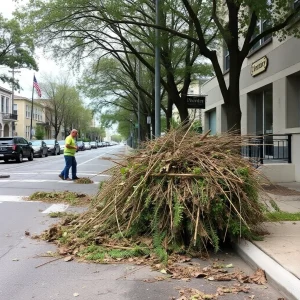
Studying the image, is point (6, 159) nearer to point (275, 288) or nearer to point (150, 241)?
point (150, 241)

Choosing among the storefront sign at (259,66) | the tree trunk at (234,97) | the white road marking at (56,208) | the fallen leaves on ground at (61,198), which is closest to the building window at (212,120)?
the storefront sign at (259,66)

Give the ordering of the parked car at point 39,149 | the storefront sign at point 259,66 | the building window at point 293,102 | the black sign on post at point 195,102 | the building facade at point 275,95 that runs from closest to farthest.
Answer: the building facade at point 275,95 → the building window at point 293,102 → the storefront sign at point 259,66 → the black sign on post at point 195,102 → the parked car at point 39,149

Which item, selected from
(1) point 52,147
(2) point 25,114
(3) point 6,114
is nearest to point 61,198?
(1) point 52,147

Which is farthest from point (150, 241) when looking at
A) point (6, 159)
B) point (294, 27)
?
point (6, 159)

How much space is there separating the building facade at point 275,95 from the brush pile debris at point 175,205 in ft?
18.0

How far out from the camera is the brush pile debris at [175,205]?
5.35m

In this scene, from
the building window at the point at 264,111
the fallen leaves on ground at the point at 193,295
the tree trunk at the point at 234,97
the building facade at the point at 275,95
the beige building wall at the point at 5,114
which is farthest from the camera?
the beige building wall at the point at 5,114

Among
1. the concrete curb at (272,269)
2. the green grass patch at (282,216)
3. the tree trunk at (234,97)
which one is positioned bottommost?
the concrete curb at (272,269)

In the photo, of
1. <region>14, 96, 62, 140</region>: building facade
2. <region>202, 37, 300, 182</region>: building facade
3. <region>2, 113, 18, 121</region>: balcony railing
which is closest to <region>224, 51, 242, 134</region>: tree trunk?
<region>202, 37, 300, 182</region>: building facade

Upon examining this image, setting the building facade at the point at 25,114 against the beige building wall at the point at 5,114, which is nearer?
the beige building wall at the point at 5,114

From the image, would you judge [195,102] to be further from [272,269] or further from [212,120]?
[272,269]

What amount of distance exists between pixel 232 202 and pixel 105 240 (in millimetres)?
1915

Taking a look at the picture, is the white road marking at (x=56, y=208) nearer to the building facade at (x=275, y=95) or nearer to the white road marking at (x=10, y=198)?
the white road marking at (x=10, y=198)

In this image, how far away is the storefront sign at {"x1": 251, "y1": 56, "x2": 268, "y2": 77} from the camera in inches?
653
